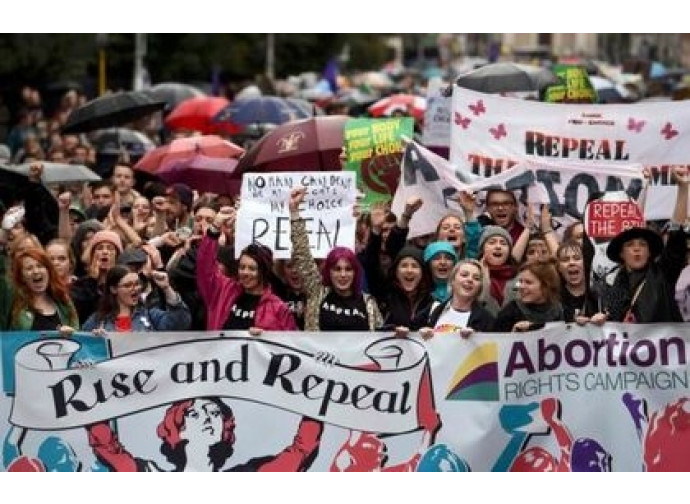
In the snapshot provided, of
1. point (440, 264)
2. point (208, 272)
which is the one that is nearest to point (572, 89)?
point (440, 264)

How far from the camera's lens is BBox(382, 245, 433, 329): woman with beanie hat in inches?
459

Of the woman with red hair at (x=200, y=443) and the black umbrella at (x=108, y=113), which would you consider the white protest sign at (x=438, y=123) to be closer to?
the black umbrella at (x=108, y=113)

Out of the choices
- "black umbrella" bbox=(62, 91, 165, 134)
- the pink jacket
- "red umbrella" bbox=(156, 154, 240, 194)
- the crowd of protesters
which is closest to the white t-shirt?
the crowd of protesters

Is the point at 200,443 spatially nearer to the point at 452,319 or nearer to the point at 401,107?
the point at 452,319

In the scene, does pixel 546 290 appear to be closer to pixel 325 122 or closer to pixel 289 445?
pixel 289 445

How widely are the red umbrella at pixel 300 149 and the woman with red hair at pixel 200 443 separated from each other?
5.28 meters

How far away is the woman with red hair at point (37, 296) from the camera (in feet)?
36.9

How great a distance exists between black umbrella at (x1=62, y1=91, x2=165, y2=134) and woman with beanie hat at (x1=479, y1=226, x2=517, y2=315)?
1069cm

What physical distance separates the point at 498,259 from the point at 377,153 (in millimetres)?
2911

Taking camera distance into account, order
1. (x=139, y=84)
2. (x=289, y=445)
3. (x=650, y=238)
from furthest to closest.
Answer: (x=139, y=84) → (x=650, y=238) → (x=289, y=445)

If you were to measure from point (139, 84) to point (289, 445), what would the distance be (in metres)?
31.7

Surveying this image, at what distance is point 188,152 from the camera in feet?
61.4

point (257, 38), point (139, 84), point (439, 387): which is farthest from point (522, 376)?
point (257, 38)

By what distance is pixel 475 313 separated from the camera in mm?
11242
